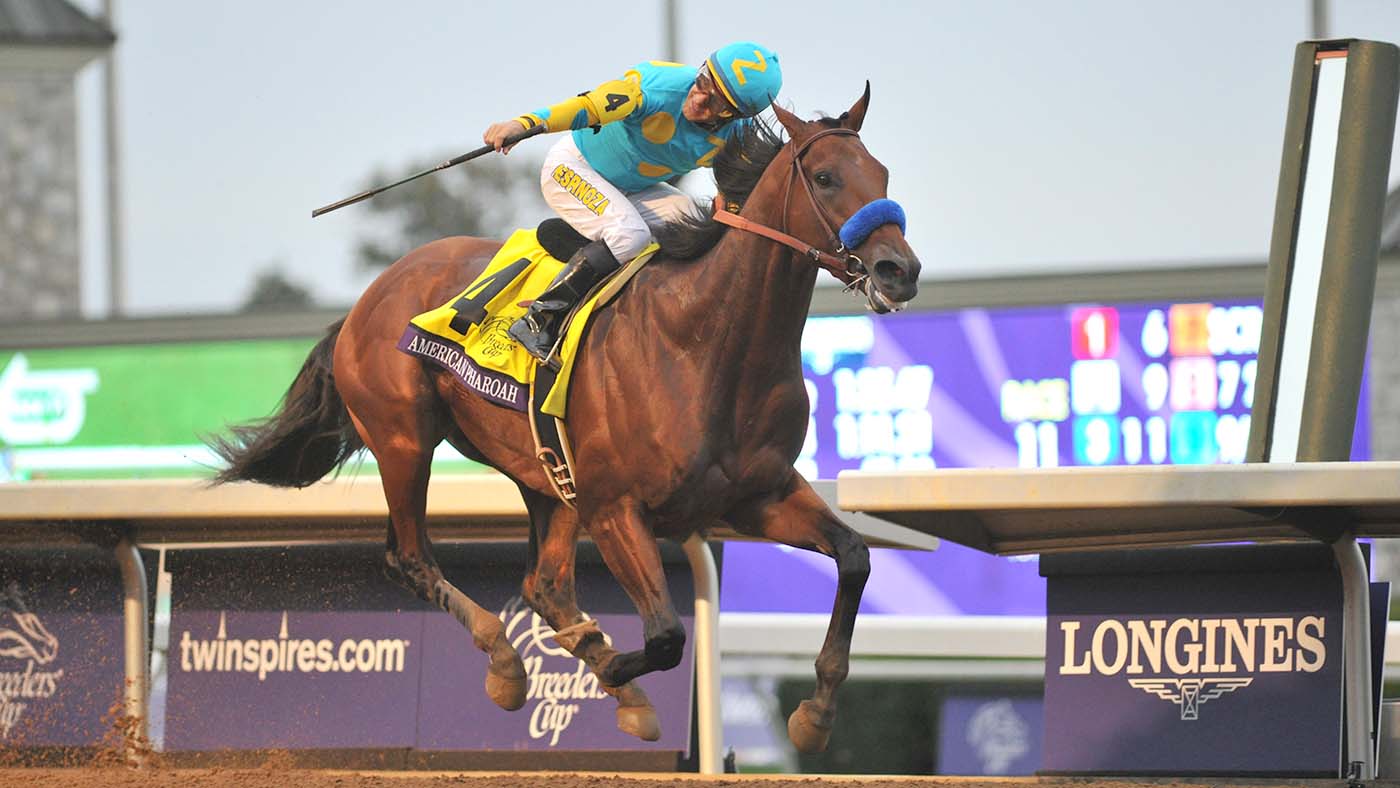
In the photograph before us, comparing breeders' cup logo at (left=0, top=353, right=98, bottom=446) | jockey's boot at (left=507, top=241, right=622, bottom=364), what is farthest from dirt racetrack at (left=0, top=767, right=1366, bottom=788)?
breeders' cup logo at (left=0, top=353, right=98, bottom=446)

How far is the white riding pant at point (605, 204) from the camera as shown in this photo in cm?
507

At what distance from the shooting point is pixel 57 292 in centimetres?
1262

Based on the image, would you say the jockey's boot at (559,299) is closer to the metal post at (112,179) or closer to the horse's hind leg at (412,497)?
the horse's hind leg at (412,497)

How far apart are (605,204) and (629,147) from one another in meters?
0.19

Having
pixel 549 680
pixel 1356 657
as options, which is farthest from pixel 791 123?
pixel 549 680

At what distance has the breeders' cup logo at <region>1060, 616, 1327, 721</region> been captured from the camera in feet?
17.9

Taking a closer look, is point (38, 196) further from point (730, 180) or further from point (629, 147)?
point (730, 180)

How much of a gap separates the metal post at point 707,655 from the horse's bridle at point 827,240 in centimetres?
154

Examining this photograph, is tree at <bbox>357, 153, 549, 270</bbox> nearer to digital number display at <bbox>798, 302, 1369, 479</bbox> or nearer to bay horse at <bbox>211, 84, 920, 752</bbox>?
digital number display at <bbox>798, 302, 1369, 479</bbox>

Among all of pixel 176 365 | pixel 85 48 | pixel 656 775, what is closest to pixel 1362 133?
pixel 656 775

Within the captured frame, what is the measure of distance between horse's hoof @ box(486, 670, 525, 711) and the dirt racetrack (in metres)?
0.24

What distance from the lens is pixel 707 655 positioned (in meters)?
6.01

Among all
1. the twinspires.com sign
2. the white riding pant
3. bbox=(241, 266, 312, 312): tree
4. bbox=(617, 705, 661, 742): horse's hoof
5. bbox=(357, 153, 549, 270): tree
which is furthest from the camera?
bbox=(357, 153, 549, 270): tree

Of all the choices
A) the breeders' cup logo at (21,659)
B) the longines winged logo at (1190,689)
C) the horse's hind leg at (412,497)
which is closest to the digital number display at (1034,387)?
the longines winged logo at (1190,689)
